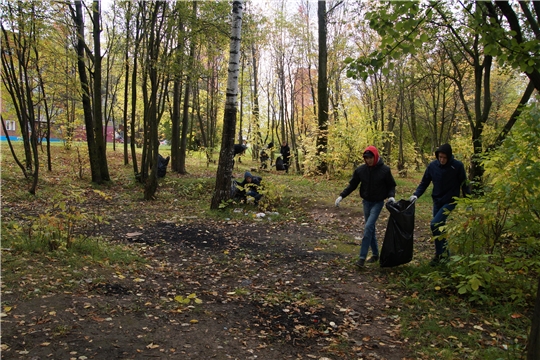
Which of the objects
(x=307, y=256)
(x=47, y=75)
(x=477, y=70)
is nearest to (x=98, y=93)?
(x=47, y=75)

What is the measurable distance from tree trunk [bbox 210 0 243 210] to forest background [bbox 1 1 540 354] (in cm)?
7

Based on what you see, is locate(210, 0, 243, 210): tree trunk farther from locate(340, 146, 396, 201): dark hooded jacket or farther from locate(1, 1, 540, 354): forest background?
locate(340, 146, 396, 201): dark hooded jacket

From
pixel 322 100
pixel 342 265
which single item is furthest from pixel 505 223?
pixel 322 100

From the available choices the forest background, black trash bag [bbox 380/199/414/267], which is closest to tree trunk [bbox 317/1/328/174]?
the forest background

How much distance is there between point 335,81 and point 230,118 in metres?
18.3

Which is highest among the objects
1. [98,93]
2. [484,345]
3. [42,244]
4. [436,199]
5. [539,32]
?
[98,93]

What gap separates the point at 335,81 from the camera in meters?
25.4

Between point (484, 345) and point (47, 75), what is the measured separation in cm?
1377

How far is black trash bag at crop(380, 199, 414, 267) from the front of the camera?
515 centimetres

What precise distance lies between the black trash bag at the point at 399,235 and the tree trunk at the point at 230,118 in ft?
15.8

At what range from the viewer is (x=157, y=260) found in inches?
226

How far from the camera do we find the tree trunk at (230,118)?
28.2ft

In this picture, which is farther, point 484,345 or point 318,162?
point 318,162

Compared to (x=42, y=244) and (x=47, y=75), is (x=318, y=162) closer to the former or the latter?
(x=47, y=75)
